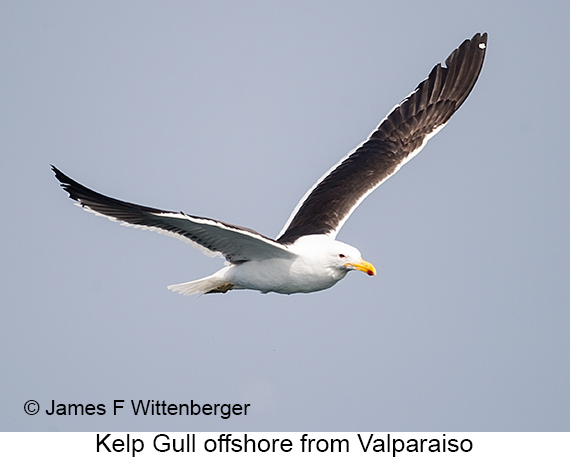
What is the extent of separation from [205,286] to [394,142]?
13.7 feet

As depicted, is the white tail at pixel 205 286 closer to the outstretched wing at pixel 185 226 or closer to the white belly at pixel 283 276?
the white belly at pixel 283 276

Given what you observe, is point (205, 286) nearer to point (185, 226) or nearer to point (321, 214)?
point (185, 226)

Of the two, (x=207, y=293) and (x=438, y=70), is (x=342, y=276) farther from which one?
(x=438, y=70)

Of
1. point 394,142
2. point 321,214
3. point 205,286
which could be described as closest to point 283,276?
point 205,286

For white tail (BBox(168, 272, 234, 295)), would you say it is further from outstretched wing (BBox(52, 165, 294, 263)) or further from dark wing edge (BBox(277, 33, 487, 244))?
dark wing edge (BBox(277, 33, 487, 244))

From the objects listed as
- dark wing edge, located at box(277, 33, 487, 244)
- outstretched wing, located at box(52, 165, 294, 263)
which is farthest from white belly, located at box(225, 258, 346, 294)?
dark wing edge, located at box(277, 33, 487, 244)

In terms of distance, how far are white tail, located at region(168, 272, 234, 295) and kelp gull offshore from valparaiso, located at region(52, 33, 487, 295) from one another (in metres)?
0.01

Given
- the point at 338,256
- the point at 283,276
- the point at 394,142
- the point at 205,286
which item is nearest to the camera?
the point at 338,256

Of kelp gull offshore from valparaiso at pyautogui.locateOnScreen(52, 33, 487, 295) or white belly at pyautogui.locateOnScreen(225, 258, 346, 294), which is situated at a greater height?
kelp gull offshore from valparaiso at pyautogui.locateOnScreen(52, 33, 487, 295)

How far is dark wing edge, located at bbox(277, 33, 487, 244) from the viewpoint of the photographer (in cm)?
1229

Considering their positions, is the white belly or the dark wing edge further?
the dark wing edge

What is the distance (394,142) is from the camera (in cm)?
1338
